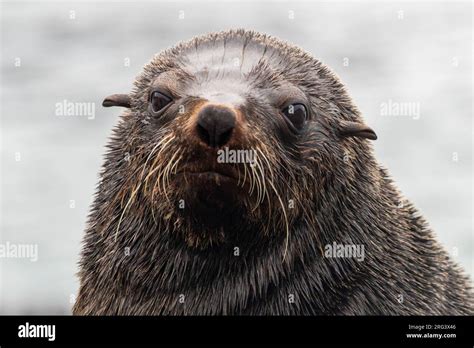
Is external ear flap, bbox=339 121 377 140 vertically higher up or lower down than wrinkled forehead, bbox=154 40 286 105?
lower down

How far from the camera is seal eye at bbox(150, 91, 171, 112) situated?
32.8ft

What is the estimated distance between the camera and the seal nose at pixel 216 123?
28.9ft

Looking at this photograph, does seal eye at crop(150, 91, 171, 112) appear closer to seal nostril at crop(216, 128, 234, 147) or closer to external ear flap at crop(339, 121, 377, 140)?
seal nostril at crop(216, 128, 234, 147)

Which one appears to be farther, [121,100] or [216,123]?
[121,100]

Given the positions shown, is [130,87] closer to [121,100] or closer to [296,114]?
[121,100]

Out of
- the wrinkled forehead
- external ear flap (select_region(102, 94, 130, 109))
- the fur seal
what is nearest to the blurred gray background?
external ear flap (select_region(102, 94, 130, 109))

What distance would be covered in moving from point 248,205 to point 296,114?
108cm

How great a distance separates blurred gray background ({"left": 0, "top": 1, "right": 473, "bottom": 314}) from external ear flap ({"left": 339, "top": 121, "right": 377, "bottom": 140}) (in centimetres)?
665

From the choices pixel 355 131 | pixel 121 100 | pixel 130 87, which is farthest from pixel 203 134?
pixel 130 87

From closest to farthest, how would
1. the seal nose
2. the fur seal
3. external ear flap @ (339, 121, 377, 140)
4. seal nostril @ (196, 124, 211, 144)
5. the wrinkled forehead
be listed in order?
the seal nose → seal nostril @ (196, 124, 211, 144) → the fur seal → the wrinkled forehead → external ear flap @ (339, 121, 377, 140)

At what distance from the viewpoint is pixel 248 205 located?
9.50 metres
